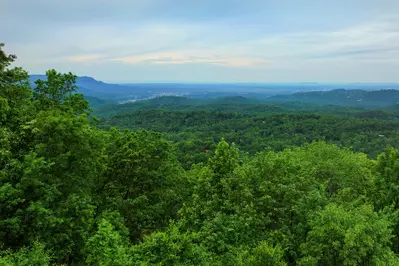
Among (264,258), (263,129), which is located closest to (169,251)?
(264,258)

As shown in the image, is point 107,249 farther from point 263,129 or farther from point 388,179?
point 263,129

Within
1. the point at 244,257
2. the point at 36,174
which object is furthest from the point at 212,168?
the point at 36,174

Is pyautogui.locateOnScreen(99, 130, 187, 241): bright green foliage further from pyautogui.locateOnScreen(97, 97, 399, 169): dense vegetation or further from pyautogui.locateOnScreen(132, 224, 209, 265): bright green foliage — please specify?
pyautogui.locateOnScreen(97, 97, 399, 169): dense vegetation

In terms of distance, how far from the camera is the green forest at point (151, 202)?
1262cm

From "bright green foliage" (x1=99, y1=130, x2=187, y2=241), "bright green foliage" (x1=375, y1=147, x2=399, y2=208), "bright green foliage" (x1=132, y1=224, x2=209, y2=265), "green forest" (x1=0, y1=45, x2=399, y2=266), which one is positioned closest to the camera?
"bright green foliage" (x1=132, y1=224, x2=209, y2=265)

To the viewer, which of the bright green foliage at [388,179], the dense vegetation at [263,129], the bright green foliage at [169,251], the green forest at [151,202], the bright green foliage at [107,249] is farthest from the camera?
the dense vegetation at [263,129]

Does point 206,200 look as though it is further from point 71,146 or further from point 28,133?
point 28,133

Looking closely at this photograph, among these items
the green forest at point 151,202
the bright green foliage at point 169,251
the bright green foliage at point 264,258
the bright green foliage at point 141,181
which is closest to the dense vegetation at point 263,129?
the bright green foliage at point 141,181

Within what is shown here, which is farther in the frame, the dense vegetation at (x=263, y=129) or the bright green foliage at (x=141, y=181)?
the dense vegetation at (x=263, y=129)

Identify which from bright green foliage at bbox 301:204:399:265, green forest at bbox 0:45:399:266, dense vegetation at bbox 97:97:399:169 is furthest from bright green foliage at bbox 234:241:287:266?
dense vegetation at bbox 97:97:399:169

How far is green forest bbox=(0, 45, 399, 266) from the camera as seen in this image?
41.4 ft

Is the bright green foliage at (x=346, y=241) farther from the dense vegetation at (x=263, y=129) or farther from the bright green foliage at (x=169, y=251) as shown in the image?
the dense vegetation at (x=263, y=129)

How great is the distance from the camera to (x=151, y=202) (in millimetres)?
21078

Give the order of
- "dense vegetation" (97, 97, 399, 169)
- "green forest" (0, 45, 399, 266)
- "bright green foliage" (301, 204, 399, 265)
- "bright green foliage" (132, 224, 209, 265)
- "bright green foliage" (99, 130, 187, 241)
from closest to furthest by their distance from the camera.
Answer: "bright green foliage" (132, 224, 209, 265), "green forest" (0, 45, 399, 266), "bright green foliage" (301, 204, 399, 265), "bright green foliage" (99, 130, 187, 241), "dense vegetation" (97, 97, 399, 169)
